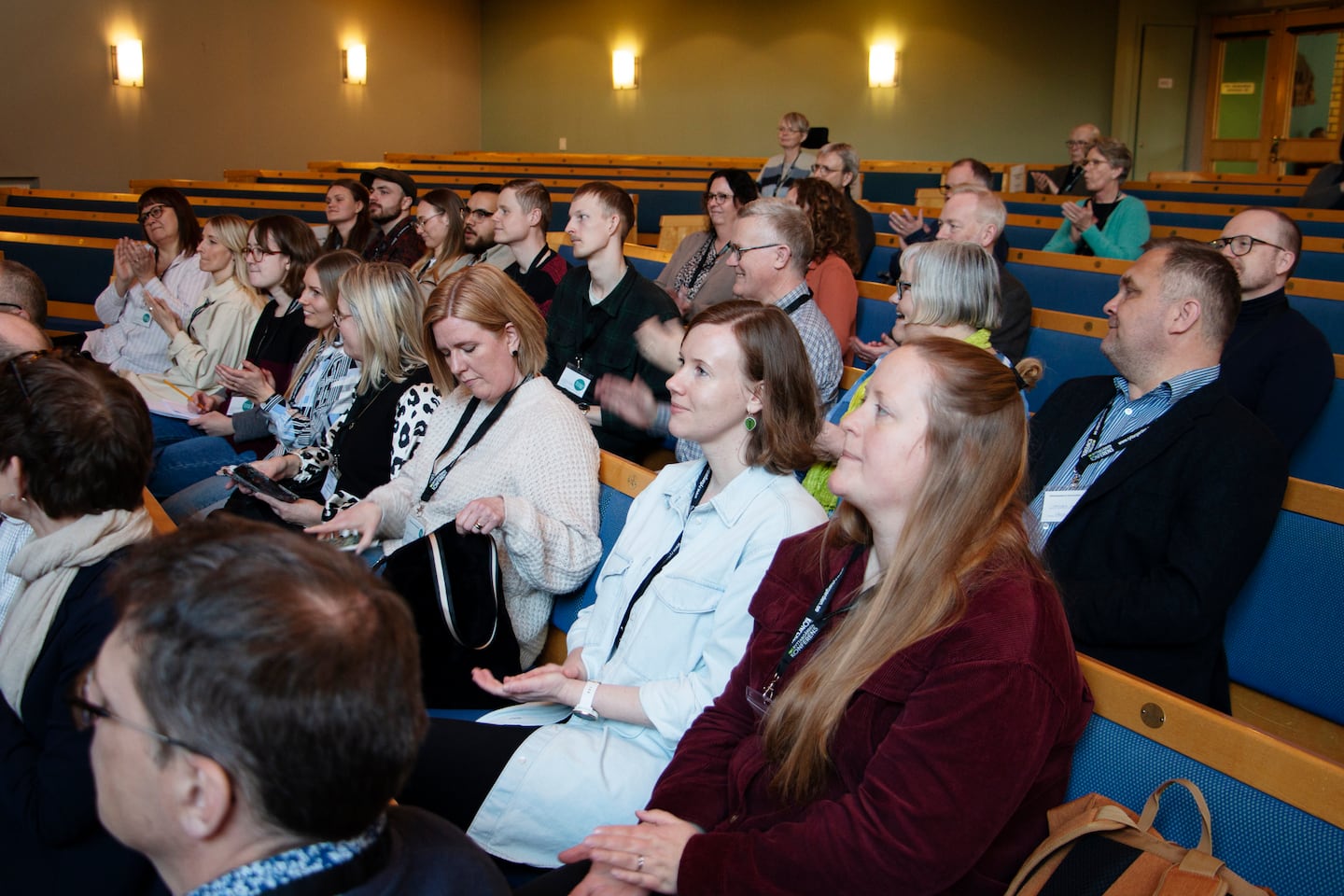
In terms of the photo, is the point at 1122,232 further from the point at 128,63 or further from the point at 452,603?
the point at 128,63

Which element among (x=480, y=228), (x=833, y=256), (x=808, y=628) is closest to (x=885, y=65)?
(x=480, y=228)

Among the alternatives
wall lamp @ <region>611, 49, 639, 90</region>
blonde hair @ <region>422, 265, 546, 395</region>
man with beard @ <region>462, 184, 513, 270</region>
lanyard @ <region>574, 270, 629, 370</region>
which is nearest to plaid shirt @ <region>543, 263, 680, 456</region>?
lanyard @ <region>574, 270, 629, 370</region>

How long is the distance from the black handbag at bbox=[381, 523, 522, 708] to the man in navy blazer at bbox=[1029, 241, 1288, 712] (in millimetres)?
1007

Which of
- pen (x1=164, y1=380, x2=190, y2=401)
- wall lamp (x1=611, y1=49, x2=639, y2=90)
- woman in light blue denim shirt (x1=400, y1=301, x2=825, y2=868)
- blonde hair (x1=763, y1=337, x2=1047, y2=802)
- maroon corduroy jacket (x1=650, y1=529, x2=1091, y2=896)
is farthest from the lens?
wall lamp (x1=611, y1=49, x2=639, y2=90)

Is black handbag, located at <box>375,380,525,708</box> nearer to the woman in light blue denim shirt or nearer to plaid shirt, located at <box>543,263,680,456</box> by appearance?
the woman in light blue denim shirt

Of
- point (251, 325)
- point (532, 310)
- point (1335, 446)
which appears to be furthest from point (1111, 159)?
point (251, 325)

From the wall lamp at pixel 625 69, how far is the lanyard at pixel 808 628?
1567 cm

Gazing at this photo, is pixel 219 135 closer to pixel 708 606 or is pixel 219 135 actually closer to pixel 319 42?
pixel 319 42

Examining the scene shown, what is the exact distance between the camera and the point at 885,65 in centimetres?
1468

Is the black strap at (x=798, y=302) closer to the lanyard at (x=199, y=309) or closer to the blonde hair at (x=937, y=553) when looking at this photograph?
the blonde hair at (x=937, y=553)

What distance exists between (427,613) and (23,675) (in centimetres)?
67

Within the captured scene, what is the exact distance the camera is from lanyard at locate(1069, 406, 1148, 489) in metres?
2.11

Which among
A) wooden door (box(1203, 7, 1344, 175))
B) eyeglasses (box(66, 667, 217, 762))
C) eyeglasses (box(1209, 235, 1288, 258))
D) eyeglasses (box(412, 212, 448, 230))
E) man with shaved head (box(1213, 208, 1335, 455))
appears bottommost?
eyeglasses (box(66, 667, 217, 762))

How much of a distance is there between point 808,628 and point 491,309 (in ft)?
4.43
